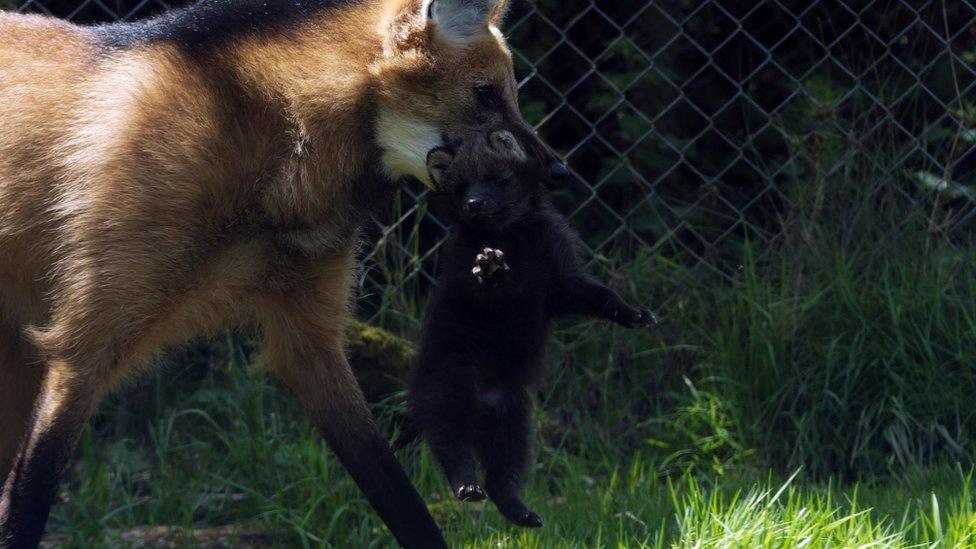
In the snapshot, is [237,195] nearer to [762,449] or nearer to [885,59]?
[762,449]

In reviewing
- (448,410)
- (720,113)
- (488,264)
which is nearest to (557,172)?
(488,264)

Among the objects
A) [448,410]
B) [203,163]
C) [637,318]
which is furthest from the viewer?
[448,410]

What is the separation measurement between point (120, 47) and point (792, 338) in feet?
7.56

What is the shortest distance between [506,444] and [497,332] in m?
0.29

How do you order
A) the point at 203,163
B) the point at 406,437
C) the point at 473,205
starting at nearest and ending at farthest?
1. the point at 203,163
2. the point at 473,205
3. the point at 406,437

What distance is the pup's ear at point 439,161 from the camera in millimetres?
2902

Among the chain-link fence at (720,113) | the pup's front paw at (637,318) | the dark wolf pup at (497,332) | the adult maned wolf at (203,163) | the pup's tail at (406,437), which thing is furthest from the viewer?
the chain-link fence at (720,113)

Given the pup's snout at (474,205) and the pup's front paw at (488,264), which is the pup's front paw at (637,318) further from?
the pup's snout at (474,205)

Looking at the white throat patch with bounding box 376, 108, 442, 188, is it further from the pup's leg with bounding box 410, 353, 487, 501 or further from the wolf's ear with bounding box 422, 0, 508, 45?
the pup's leg with bounding box 410, 353, 487, 501

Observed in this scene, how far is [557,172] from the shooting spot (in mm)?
2984

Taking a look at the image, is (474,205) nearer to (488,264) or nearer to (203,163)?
(488,264)

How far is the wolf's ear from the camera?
2.87 metres

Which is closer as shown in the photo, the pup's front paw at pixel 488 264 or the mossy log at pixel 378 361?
the pup's front paw at pixel 488 264

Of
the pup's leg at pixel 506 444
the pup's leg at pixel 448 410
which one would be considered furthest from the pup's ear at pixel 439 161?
the pup's leg at pixel 506 444
